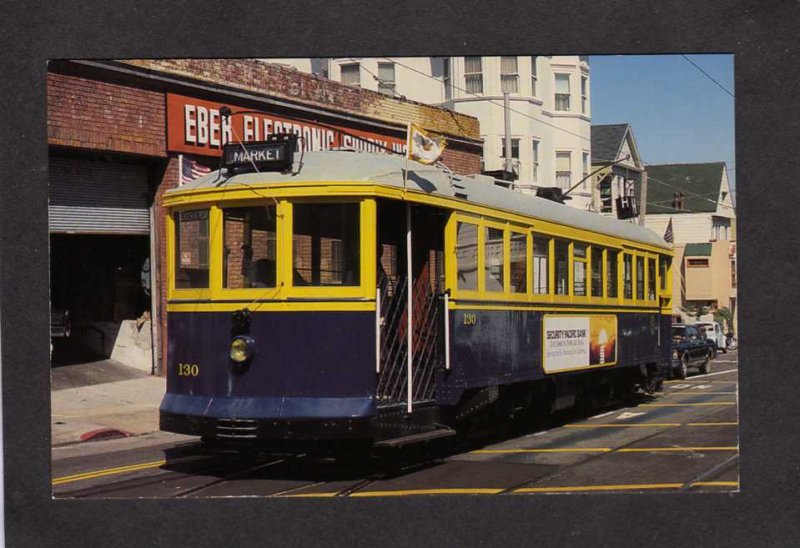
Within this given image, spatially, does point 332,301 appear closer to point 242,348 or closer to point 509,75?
point 242,348

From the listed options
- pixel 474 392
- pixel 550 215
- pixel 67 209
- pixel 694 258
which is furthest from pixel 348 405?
pixel 694 258

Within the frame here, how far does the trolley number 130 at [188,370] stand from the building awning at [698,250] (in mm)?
5017

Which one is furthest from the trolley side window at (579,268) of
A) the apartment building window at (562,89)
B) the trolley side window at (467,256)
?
the apartment building window at (562,89)

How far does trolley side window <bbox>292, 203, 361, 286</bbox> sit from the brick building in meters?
0.08

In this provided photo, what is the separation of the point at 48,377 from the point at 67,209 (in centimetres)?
184

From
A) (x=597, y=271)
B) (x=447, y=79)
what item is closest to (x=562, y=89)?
(x=447, y=79)

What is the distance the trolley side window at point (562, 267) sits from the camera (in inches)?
502

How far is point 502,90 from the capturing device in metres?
10.1

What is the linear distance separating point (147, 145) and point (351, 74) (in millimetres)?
3126

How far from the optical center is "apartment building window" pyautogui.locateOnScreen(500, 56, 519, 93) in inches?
371

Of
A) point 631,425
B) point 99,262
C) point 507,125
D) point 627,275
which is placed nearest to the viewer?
point 99,262

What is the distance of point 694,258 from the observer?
13945mm

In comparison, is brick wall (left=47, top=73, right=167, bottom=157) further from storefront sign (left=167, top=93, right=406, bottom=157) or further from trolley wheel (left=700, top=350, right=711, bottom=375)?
trolley wheel (left=700, top=350, right=711, bottom=375)

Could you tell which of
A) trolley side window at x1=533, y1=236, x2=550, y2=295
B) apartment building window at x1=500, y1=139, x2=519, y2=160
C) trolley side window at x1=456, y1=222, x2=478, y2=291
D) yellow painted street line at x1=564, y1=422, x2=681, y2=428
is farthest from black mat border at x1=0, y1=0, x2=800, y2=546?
trolley side window at x1=533, y1=236, x2=550, y2=295
